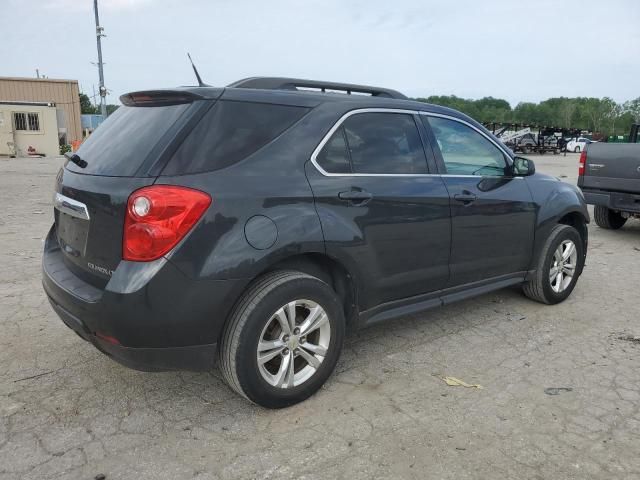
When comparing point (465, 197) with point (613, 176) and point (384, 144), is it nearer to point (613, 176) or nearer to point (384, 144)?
point (384, 144)

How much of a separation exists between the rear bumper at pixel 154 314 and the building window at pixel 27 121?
31.0 meters

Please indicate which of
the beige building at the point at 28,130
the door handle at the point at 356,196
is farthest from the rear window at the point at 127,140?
the beige building at the point at 28,130

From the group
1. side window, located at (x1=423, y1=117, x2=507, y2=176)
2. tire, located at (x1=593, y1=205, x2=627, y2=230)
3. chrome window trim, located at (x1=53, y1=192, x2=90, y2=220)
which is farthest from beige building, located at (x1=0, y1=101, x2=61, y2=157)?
side window, located at (x1=423, y1=117, x2=507, y2=176)

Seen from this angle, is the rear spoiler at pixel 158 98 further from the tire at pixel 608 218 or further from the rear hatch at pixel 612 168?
the tire at pixel 608 218

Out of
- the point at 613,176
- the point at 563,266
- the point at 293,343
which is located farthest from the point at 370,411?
the point at 613,176

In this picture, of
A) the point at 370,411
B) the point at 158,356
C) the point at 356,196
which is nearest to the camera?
the point at 158,356

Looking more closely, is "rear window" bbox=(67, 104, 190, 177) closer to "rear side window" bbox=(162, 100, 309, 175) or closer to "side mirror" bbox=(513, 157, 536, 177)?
"rear side window" bbox=(162, 100, 309, 175)

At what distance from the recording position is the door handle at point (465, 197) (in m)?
3.69

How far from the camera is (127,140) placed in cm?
285

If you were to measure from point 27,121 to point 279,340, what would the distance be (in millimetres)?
31929

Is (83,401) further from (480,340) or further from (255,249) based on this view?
(480,340)

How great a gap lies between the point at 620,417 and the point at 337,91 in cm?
264

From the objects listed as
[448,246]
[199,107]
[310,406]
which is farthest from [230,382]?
[448,246]

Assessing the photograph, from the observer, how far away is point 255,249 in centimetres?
267
